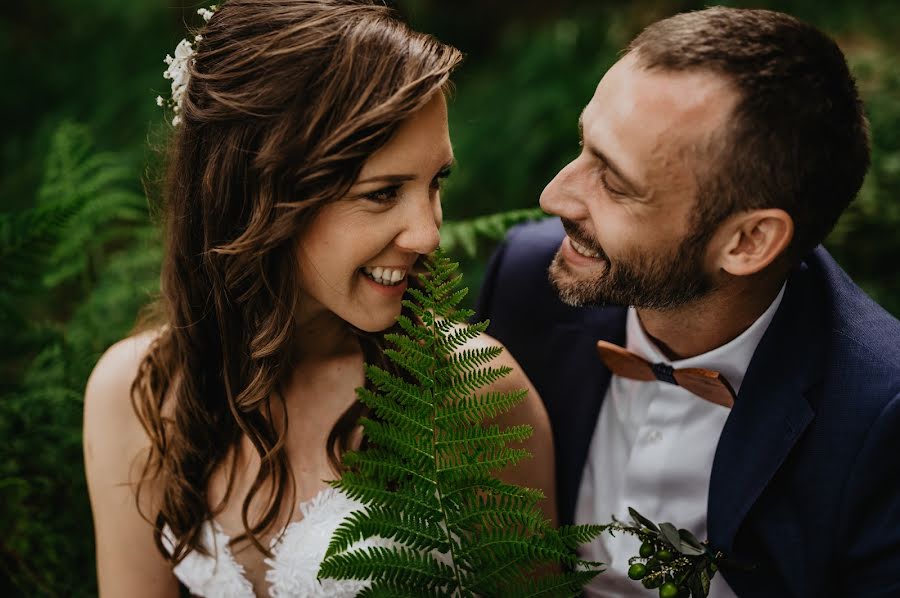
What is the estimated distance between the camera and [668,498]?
247 centimetres

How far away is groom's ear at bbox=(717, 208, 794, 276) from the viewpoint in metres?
2.13

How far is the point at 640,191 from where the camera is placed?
217 centimetres

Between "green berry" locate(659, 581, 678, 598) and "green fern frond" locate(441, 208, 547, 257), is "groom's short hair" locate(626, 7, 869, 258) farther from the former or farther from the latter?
"green berry" locate(659, 581, 678, 598)

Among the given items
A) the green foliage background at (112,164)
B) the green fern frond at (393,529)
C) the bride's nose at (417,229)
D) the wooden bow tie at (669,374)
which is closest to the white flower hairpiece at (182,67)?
the green foliage background at (112,164)

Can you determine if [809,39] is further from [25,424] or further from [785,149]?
[25,424]

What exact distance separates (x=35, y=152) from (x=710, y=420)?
4072mm

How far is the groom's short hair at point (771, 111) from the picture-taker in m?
2.03

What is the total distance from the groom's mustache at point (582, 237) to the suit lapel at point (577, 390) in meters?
0.41

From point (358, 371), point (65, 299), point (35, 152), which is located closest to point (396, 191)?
point (358, 371)

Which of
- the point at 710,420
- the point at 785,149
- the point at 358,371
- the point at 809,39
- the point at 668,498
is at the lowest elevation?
the point at 668,498

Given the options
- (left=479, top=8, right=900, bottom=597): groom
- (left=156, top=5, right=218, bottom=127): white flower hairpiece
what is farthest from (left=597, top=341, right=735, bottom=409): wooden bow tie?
(left=156, top=5, right=218, bottom=127): white flower hairpiece

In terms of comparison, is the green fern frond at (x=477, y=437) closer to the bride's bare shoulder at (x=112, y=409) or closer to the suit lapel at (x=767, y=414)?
the suit lapel at (x=767, y=414)

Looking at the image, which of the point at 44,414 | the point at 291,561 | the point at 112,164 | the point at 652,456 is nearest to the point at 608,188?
the point at 652,456

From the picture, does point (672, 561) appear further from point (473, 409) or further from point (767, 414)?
point (473, 409)
